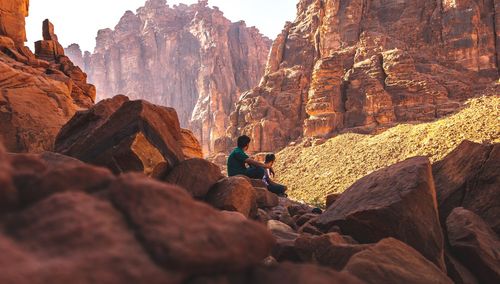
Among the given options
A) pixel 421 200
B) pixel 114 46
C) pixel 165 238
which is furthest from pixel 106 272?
pixel 114 46

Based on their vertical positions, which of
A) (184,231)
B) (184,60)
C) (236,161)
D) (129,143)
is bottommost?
(236,161)

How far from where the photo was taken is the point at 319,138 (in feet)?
188

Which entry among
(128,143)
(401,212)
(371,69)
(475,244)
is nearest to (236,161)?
(128,143)

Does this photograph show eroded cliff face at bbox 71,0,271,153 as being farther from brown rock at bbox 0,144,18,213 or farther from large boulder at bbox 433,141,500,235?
brown rock at bbox 0,144,18,213

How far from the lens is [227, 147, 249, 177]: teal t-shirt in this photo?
34.7ft

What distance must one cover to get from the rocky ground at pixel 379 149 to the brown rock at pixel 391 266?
104 feet

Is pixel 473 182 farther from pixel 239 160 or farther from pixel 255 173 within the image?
pixel 255 173

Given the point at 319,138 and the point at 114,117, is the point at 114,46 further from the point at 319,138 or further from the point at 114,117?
the point at 114,117

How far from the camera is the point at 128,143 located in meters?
5.21

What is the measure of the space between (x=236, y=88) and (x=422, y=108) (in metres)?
71.7

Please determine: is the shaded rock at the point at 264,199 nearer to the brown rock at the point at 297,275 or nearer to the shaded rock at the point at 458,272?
the shaded rock at the point at 458,272

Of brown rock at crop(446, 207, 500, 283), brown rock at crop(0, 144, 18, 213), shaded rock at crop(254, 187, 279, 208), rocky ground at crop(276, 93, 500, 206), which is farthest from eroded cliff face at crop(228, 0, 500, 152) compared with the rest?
brown rock at crop(0, 144, 18, 213)

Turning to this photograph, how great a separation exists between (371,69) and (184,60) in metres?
90.9

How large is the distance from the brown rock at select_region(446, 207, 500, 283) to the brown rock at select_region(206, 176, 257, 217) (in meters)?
3.06
